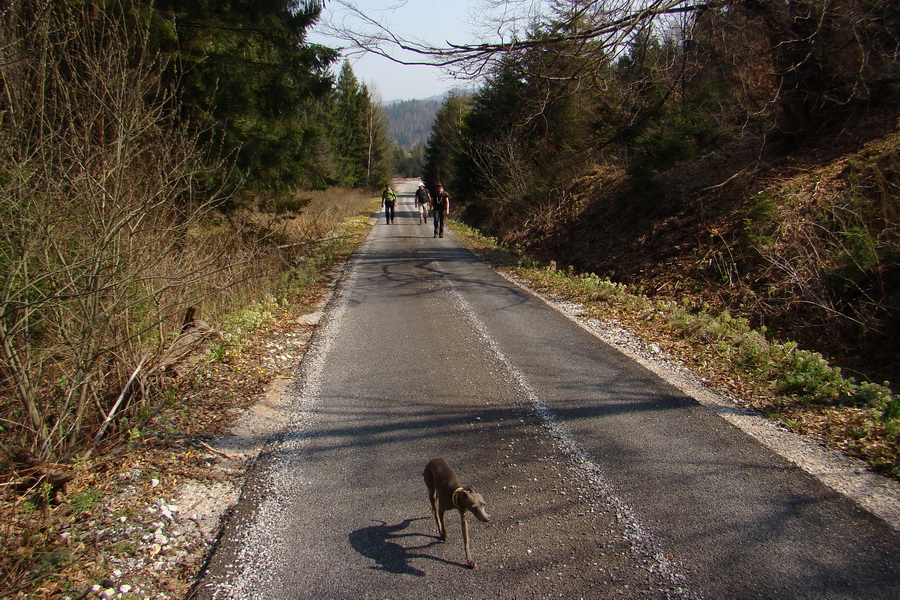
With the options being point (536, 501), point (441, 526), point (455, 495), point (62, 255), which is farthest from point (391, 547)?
point (62, 255)

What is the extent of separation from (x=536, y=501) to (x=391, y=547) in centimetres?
102

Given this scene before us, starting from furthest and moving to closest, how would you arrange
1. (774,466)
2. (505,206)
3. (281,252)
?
(505,206)
(281,252)
(774,466)

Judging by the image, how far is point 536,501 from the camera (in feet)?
12.4

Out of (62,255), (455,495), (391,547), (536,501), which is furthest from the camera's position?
(62,255)

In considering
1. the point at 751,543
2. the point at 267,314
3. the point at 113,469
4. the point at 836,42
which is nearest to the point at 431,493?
the point at 751,543

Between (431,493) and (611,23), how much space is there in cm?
729

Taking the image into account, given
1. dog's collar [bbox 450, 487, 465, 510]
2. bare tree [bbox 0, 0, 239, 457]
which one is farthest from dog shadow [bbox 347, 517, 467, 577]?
bare tree [bbox 0, 0, 239, 457]

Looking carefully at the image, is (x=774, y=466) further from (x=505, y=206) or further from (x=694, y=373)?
(x=505, y=206)

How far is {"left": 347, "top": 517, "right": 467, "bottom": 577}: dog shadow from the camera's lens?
3.19 metres

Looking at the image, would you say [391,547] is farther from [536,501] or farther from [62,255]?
[62,255]

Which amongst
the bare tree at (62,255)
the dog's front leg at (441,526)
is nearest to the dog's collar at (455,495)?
the dog's front leg at (441,526)

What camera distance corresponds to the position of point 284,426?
511cm

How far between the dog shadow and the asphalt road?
1 centimetres

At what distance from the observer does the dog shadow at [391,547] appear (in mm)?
3193
